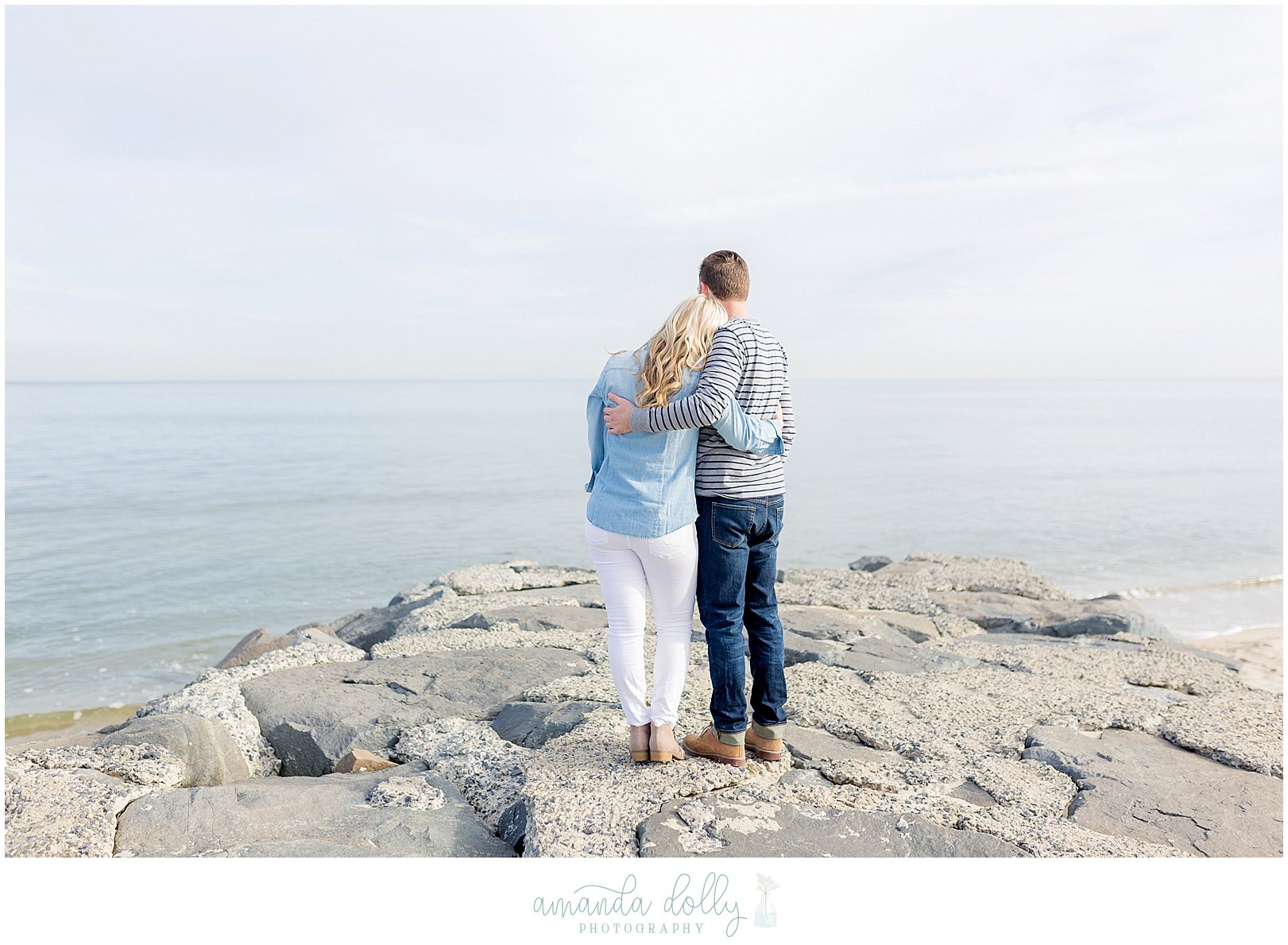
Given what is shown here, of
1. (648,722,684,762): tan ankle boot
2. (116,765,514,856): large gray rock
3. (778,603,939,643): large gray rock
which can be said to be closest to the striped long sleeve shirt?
(648,722,684,762): tan ankle boot

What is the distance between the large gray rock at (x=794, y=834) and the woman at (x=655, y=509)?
0.40 metres

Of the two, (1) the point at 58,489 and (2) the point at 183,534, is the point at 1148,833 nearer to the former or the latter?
(2) the point at 183,534

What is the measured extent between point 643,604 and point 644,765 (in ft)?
2.22

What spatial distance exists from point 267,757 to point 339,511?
14442 mm

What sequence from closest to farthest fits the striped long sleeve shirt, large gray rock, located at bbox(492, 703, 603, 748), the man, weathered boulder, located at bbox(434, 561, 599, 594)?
the striped long sleeve shirt < the man < large gray rock, located at bbox(492, 703, 603, 748) < weathered boulder, located at bbox(434, 561, 599, 594)

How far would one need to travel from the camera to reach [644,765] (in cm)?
322

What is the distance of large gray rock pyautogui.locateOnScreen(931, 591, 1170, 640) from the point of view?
6.12 metres

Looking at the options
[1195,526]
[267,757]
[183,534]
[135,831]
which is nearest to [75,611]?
[183,534]

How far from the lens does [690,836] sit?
2746 mm

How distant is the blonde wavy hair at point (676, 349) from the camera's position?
9.59ft

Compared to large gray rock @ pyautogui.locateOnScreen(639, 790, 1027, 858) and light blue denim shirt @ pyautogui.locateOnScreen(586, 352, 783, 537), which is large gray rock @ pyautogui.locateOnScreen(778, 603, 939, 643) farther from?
light blue denim shirt @ pyautogui.locateOnScreen(586, 352, 783, 537)

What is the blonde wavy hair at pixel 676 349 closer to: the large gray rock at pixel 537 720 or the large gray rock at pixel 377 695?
the large gray rock at pixel 537 720
